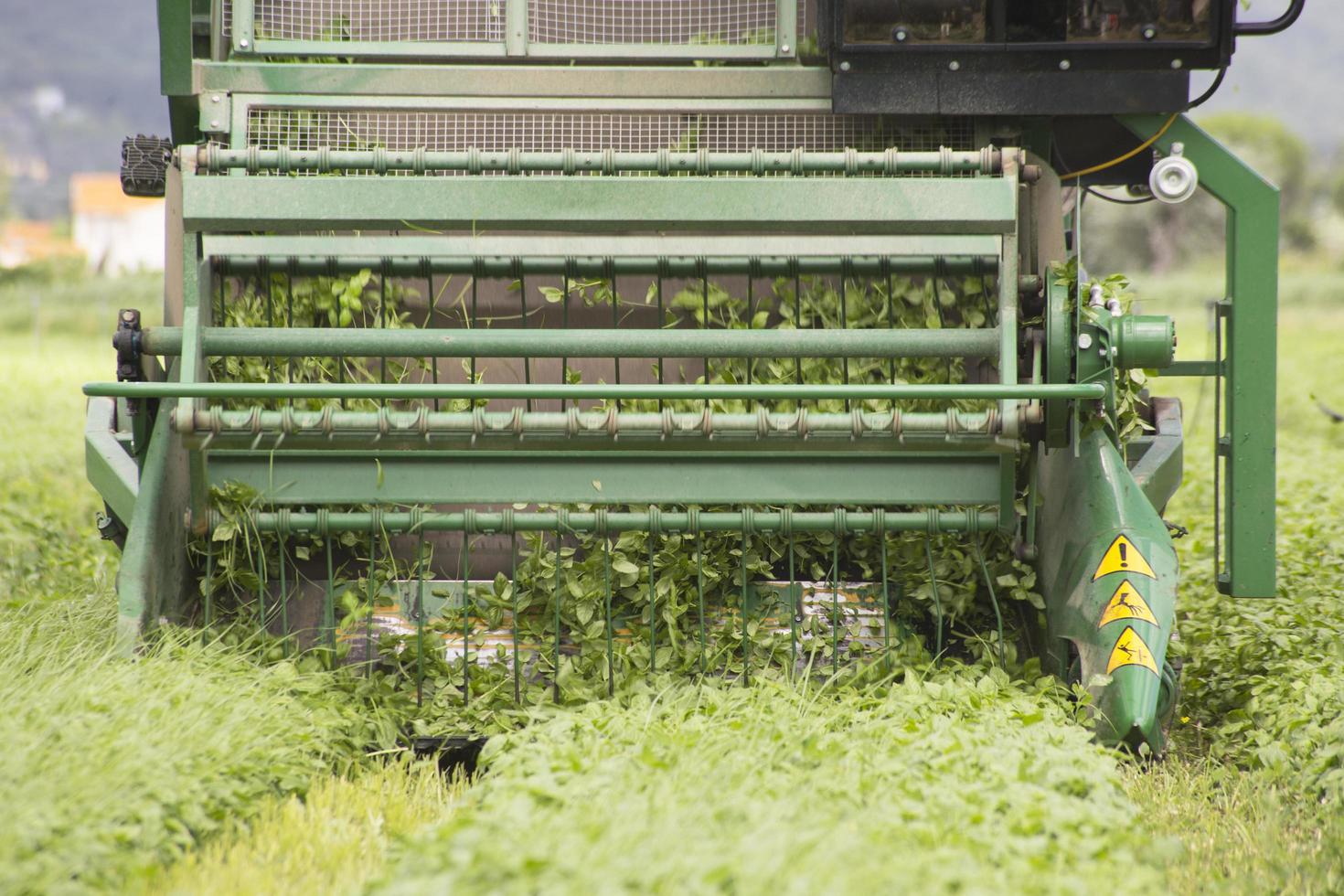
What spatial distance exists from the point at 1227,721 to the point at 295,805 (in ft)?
9.67

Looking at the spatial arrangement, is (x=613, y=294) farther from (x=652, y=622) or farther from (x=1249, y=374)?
(x=1249, y=374)

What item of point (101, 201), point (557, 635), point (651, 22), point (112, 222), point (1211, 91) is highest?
point (101, 201)

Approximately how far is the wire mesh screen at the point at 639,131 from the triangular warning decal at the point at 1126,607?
1.80 m

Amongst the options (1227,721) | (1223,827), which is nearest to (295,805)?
(1223,827)

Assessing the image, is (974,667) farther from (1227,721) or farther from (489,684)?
(489,684)

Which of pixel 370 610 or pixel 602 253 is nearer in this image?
pixel 370 610

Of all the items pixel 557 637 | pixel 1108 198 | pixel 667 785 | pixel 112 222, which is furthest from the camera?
pixel 112 222

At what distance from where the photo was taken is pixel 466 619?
14.1 ft

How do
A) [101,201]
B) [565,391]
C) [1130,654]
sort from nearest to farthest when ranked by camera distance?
[1130,654] < [565,391] < [101,201]

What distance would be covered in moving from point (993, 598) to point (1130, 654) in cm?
65

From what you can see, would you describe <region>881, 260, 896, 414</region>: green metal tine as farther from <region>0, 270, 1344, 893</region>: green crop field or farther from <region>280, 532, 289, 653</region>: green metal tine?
<region>280, 532, 289, 653</region>: green metal tine

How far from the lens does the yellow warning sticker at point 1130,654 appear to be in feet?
12.0

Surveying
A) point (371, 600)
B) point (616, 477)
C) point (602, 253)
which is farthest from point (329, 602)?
point (602, 253)

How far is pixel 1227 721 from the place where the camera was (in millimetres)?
4465
